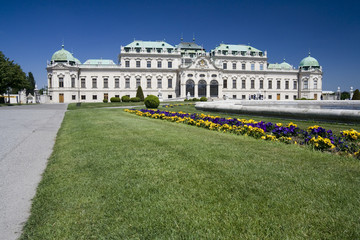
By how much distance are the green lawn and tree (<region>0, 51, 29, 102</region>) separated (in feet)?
151

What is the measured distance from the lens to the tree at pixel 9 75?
4271cm

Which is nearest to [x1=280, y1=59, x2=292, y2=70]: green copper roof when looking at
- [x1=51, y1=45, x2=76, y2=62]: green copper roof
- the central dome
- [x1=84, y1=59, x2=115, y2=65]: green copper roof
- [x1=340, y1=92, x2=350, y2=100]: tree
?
[x1=340, y1=92, x2=350, y2=100]: tree

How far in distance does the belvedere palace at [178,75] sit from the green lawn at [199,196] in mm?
49553

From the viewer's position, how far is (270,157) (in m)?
5.57

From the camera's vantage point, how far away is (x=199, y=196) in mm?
3584

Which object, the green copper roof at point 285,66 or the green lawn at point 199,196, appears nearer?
the green lawn at point 199,196

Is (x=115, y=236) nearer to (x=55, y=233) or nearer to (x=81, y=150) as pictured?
(x=55, y=233)

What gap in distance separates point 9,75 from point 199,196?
5017 centimetres

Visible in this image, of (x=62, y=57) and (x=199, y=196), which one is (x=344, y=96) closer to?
(x=62, y=57)

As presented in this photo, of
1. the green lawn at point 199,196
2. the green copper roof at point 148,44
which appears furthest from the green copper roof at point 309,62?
the green lawn at point 199,196

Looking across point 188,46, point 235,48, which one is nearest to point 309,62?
point 235,48

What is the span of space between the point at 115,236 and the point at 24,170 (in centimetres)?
370

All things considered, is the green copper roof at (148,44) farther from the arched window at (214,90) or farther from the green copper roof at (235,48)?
the arched window at (214,90)

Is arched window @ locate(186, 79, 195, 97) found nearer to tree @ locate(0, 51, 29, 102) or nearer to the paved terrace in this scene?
tree @ locate(0, 51, 29, 102)
